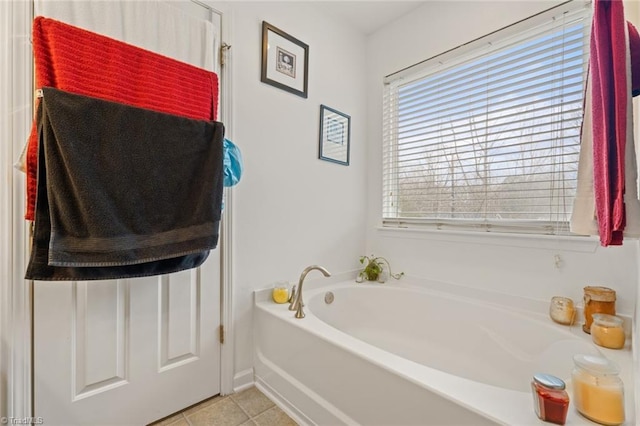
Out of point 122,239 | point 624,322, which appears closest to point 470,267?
point 624,322

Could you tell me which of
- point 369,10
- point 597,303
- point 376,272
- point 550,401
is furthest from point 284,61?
point 597,303

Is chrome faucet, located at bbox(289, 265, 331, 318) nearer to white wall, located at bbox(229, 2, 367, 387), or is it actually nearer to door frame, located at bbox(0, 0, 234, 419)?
white wall, located at bbox(229, 2, 367, 387)

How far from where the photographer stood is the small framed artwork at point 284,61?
67.4 inches

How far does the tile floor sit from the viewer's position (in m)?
1.35

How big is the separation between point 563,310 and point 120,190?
2.03 meters

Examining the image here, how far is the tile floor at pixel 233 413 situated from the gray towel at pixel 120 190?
2.63 ft

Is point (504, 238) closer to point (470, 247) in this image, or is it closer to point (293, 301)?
point (470, 247)

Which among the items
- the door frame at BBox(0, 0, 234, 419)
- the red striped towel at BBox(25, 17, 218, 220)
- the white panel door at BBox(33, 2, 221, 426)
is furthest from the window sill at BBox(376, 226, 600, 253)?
the door frame at BBox(0, 0, 234, 419)

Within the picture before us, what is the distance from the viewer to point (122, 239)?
0.97m

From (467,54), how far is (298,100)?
115 cm

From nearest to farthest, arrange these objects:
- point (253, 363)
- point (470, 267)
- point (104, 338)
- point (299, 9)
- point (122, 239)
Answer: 1. point (122, 239)
2. point (104, 338)
3. point (253, 363)
4. point (470, 267)
5. point (299, 9)

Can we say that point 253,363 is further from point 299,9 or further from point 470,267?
point 299,9

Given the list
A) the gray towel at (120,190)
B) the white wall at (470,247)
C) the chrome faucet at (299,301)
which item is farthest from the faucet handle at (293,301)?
the white wall at (470,247)

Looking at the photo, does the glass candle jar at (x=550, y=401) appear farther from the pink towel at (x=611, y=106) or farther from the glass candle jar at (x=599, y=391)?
the pink towel at (x=611, y=106)
